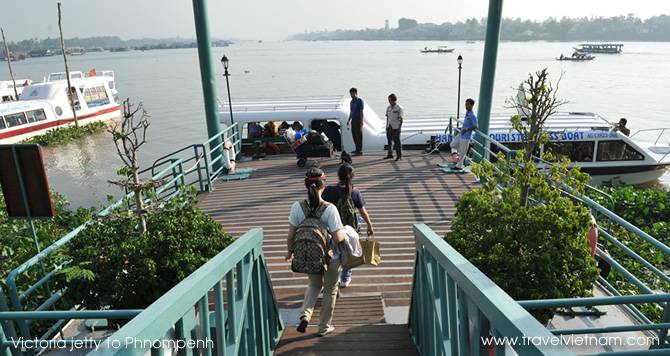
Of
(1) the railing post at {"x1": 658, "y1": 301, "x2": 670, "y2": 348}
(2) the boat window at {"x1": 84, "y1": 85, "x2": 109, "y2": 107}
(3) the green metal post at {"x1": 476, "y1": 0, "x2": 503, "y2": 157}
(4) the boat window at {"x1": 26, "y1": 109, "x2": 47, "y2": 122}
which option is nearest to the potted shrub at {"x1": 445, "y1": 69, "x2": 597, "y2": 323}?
(1) the railing post at {"x1": 658, "y1": 301, "x2": 670, "y2": 348}

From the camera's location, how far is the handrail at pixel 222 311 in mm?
2227

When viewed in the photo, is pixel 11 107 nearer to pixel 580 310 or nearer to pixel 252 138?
pixel 252 138

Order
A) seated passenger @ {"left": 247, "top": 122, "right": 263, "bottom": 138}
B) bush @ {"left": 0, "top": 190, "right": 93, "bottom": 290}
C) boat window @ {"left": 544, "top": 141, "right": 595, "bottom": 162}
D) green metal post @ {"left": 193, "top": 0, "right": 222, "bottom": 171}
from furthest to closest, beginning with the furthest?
boat window @ {"left": 544, "top": 141, "right": 595, "bottom": 162} → seated passenger @ {"left": 247, "top": 122, "right": 263, "bottom": 138} → green metal post @ {"left": 193, "top": 0, "right": 222, "bottom": 171} → bush @ {"left": 0, "top": 190, "right": 93, "bottom": 290}

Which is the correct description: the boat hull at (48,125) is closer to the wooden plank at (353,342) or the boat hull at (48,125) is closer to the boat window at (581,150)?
the boat window at (581,150)

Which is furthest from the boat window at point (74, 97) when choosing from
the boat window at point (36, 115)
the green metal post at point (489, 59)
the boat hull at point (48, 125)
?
the green metal post at point (489, 59)

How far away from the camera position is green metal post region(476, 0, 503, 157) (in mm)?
Result: 10906

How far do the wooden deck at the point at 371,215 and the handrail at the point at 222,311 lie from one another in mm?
575

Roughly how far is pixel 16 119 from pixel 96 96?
816 cm

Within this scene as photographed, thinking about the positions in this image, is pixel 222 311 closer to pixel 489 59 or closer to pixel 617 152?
pixel 489 59

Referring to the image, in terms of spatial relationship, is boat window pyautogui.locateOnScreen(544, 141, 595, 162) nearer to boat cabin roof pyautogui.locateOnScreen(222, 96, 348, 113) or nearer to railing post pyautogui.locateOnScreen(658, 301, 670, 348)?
boat cabin roof pyautogui.locateOnScreen(222, 96, 348, 113)

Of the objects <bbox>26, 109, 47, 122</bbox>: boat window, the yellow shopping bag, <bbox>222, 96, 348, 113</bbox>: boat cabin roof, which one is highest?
the yellow shopping bag

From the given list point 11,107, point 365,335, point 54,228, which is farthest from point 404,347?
point 11,107

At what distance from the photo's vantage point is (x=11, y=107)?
2998cm

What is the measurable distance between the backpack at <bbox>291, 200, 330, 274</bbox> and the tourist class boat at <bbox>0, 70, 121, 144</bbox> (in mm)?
30062
